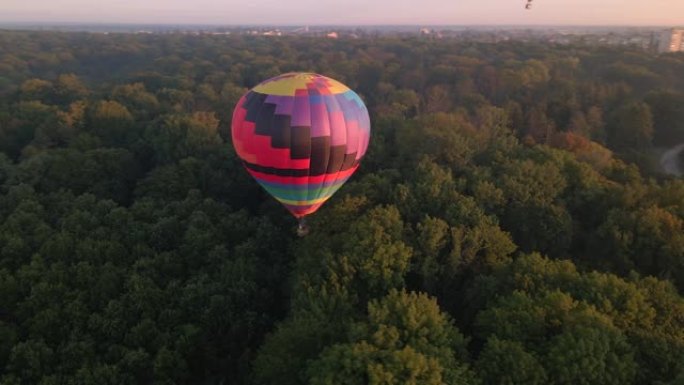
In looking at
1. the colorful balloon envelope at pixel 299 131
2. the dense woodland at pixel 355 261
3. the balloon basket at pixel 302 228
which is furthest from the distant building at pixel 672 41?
the colorful balloon envelope at pixel 299 131

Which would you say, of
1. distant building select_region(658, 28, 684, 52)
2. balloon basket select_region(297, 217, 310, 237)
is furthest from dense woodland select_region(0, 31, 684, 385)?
distant building select_region(658, 28, 684, 52)

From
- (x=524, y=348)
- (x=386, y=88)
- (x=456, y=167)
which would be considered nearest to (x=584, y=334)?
(x=524, y=348)

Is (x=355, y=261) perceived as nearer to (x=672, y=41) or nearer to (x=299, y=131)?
(x=299, y=131)

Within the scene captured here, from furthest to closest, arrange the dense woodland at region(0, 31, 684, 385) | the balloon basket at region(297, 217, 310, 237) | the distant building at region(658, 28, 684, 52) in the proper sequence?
the distant building at region(658, 28, 684, 52) → the balloon basket at region(297, 217, 310, 237) → the dense woodland at region(0, 31, 684, 385)

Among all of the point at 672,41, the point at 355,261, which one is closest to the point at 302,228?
the point at 355,261

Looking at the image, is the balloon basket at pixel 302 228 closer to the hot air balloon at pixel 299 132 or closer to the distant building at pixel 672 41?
the hot air balloon at pixel 299 132

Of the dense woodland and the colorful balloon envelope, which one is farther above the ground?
the colorful balloon envelope

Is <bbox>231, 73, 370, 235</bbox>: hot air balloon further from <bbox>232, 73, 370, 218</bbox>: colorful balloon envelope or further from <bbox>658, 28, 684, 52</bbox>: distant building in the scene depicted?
<bbox>658, 28, 684, 52</bbox>: distant building
